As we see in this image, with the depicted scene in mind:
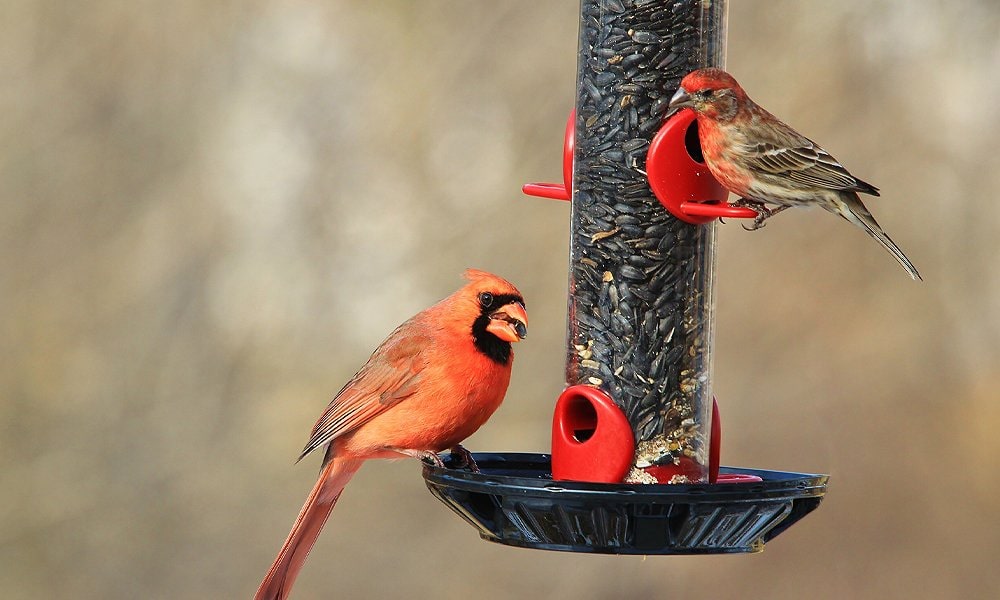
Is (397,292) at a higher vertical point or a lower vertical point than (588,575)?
higher

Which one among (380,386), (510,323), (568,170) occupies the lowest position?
(380,386)

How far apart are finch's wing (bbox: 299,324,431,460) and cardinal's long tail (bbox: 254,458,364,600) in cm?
21


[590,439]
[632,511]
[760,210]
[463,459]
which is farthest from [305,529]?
[760,210]

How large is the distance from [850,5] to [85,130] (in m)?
4.75

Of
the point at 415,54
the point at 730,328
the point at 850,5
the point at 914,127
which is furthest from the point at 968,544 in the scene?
the point at 415,54

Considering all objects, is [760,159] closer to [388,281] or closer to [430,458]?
[430,458]

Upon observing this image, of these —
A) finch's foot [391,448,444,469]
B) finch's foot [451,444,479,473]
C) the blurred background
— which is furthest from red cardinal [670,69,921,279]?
the blurred background

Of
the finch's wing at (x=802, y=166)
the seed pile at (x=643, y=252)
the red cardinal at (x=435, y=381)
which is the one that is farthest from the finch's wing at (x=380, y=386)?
the finch's wing at (x=802, y=166)

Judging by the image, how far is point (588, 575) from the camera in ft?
29.1

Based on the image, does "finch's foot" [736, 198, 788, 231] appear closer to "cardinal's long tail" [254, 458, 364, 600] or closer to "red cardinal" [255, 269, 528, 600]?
"red cardinal" [255, 269, 528, 600]

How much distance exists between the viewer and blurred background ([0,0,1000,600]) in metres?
8.84

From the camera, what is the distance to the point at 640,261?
15.8 ft

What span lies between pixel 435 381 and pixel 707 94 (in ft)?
4.38

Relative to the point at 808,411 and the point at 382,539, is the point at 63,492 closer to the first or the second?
the point at 382,539
